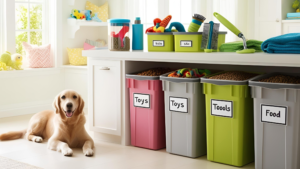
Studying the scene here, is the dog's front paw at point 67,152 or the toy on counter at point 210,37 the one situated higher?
the toy on counter at point 210,37

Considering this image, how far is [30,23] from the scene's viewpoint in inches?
191

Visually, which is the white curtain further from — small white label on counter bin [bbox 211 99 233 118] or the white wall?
small white label on counter bin [bbox 211 99 233 118]

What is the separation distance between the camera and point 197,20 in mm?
2826

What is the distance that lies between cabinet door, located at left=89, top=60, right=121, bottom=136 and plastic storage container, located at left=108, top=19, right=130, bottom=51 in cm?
14

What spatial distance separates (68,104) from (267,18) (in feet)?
9.83

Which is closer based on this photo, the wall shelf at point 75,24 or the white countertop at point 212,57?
the white countertop at point 212,57

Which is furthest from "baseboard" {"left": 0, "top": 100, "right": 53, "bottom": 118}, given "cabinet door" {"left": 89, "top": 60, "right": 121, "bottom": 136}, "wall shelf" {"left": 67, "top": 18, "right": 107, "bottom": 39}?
"cabinet door" {"left": 89, "top": 60, "right": 121, "bottom": 136}

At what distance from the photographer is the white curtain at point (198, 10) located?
4.82 metres

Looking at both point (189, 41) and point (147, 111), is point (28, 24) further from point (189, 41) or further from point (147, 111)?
point (189, 41)

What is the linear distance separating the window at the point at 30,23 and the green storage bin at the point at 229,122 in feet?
9.73

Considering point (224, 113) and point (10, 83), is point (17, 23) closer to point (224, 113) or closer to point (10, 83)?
point (10, 83)

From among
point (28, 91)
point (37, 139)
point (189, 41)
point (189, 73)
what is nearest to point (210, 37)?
point (189, 41)

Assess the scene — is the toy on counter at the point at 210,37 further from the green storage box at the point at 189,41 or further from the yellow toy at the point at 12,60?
the yellow toy at the point at 12,60

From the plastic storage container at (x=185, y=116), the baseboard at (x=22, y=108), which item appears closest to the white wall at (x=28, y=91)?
the baseboard at (x=22, y=108)
